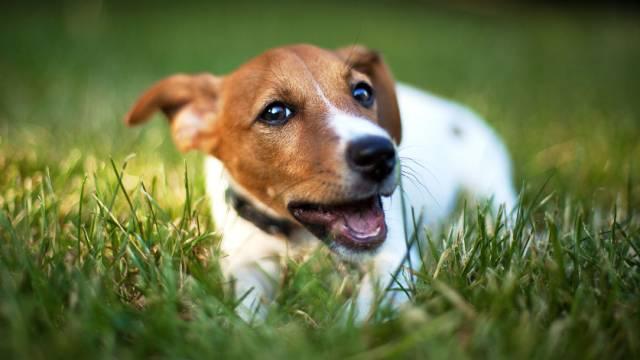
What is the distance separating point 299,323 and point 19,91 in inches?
203

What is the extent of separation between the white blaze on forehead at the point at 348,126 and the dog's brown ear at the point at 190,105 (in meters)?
0.85

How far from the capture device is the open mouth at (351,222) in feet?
8.95

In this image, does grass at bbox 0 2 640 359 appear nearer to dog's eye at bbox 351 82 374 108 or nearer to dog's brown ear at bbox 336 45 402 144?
dog's brown ear at bbox 336 45 402 144

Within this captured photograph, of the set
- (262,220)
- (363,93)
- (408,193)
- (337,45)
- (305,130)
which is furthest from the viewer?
(337,45)

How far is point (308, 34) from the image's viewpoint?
12.7m

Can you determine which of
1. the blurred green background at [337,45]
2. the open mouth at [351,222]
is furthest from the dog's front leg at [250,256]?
the blurred green background at [337,45]

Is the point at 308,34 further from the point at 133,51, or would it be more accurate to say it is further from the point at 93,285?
the point at 93,285

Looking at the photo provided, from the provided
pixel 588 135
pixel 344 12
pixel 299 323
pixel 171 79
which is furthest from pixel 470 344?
pixel 344 12

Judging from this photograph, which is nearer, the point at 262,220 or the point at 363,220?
the point at 363,220

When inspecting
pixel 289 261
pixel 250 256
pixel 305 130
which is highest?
pixel 305 130

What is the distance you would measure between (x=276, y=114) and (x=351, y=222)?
690 mm

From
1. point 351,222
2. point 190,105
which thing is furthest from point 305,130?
point 190,105

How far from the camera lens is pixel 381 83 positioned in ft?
11.8

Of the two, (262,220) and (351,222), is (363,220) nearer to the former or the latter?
(351,222)
